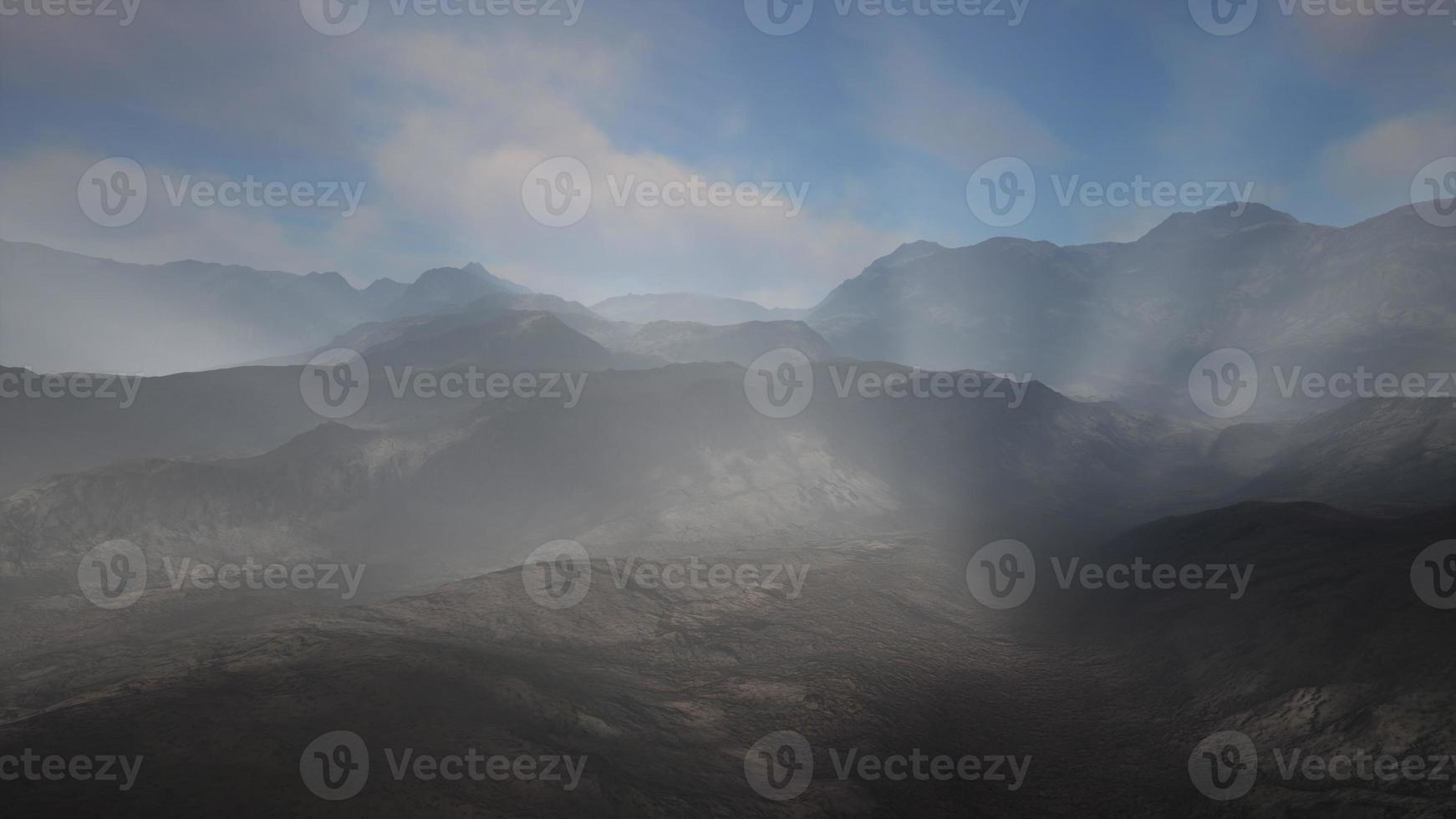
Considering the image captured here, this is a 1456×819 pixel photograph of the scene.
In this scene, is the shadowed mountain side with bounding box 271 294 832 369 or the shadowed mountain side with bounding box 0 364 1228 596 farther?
the shadowed mountain side with bounding box 271 294 832 369

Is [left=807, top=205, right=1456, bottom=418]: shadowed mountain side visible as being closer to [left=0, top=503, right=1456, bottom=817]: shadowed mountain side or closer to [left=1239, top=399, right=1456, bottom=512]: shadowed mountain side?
[left=1239, top=399, right=1456, bottom=512]: shadowed mountain side

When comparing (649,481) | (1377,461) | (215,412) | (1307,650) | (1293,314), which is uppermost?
(1293,314)

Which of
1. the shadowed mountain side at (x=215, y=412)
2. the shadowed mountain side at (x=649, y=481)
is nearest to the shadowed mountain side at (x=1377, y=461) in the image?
the shadowed mountain side at (x=649, y=481)

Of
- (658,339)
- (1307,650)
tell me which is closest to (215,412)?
(658,339)

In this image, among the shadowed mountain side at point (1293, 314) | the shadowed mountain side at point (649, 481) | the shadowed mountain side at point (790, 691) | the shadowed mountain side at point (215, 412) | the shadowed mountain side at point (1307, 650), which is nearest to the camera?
the shadowed mountain side at point (790, 691)

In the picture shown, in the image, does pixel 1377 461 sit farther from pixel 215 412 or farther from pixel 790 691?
pixel 215 412

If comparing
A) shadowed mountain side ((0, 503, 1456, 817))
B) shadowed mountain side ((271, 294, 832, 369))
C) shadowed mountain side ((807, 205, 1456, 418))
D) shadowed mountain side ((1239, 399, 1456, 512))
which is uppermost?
shadowed mountain side ((807, 205, 1456, 418))

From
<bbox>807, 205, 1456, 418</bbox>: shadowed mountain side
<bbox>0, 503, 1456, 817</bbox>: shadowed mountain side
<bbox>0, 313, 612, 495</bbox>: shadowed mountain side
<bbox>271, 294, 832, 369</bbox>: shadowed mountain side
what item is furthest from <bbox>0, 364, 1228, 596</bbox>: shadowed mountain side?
<bbox>807, 205, 1456, 418</bbox>: shadowed mountain side

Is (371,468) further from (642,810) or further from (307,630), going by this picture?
(642,810)

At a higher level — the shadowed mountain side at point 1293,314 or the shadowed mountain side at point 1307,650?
the shadowed mountain side at point 1293,314

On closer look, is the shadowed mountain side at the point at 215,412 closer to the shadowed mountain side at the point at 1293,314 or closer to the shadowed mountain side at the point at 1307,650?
the shadowed mountain side at the point at 1307,650

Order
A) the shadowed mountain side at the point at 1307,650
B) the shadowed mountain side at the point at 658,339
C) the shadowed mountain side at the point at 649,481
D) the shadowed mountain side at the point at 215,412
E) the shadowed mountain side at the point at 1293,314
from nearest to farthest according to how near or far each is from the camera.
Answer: the shadowed mountain side at the point at 1307,650
the shadowed mountain side at the point at 649,481
the shadowed mountain side at the point at 215,412
the shadowed mountain side at the point at 1293,314
the shadowed mountain side at the point at 658,339
